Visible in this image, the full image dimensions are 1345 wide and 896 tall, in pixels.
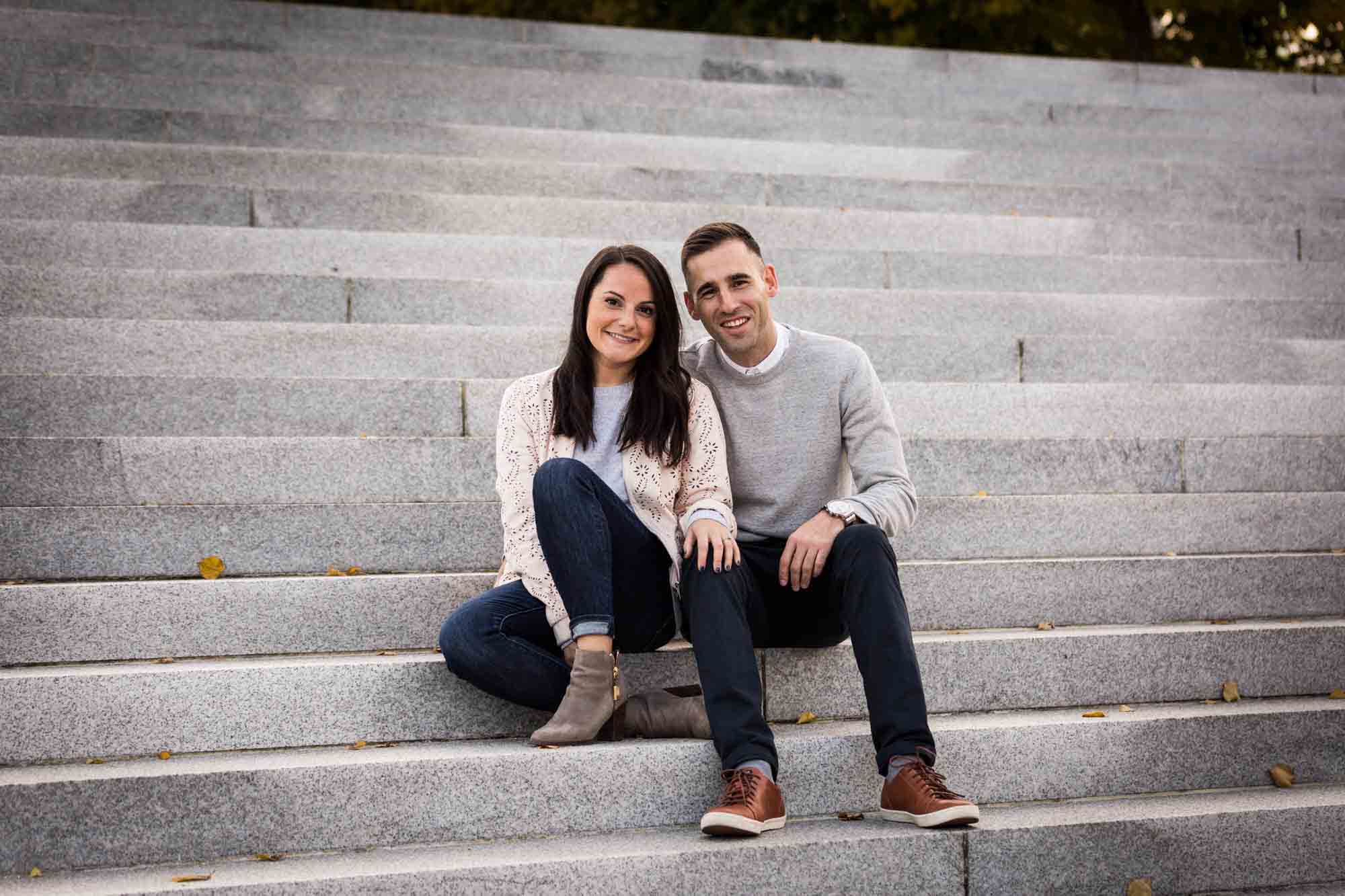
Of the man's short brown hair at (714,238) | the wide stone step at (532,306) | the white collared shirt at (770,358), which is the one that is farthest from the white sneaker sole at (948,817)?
the wide stone step at (532,306)

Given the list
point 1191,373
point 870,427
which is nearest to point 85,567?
point 870,427

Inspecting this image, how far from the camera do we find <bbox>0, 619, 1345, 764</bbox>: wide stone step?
2852mm

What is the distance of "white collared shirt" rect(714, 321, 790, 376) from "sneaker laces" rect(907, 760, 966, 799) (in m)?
1.12

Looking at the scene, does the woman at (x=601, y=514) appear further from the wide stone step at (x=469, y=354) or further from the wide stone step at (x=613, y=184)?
the wide stone step at (x=613, y=184)

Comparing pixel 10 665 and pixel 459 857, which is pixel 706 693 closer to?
pixel 459 857

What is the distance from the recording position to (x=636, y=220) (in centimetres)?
556

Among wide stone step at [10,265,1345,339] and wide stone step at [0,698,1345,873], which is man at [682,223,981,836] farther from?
wide stone step at [10,265,1345,339]

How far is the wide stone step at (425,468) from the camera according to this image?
3.52 m

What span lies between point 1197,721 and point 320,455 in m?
2.59

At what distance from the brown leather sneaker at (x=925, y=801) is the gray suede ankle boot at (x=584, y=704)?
69cm

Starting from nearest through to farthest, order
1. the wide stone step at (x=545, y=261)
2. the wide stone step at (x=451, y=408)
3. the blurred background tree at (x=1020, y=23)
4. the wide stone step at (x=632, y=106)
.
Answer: the wide stone step at (x=451, y=408) < the wide stone step at (x=545, y=261) < the wide stone step at (x=632, y=106) < the blurred background tree at (x=1020, y=23)

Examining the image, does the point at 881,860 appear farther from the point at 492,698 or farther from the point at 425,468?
the point at 425,468

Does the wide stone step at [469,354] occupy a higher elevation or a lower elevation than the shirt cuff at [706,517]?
higher

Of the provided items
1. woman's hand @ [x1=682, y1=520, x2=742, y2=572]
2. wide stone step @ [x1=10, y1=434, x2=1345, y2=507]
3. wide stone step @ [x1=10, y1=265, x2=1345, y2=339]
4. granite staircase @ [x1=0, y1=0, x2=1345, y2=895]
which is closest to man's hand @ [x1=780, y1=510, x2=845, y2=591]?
woman's hand @ [x1=682, y1=520, x2=742, y2=572]
